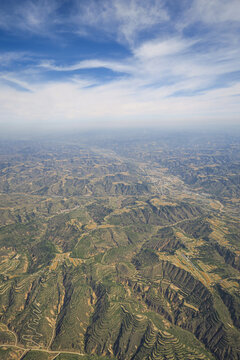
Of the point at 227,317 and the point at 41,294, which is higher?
the point at 227,317

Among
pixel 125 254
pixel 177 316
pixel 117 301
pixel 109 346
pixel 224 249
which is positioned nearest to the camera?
pixel 109 346

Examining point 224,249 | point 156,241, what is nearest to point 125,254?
point 156,241

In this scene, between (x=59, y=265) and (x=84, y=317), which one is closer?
(x=84, y=317)

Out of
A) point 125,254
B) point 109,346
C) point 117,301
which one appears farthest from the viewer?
point 125,254

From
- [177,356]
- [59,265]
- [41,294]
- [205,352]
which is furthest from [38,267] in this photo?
[205,352]

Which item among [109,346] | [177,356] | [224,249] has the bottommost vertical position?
[109,346]

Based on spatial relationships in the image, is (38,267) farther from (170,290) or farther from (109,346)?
(170,290)

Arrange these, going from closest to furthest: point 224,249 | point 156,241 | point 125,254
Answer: point 224,249
point 125,254
point 156,241

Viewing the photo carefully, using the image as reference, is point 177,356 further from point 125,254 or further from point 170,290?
point 125,254

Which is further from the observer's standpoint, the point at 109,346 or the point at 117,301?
the point at 117,301
